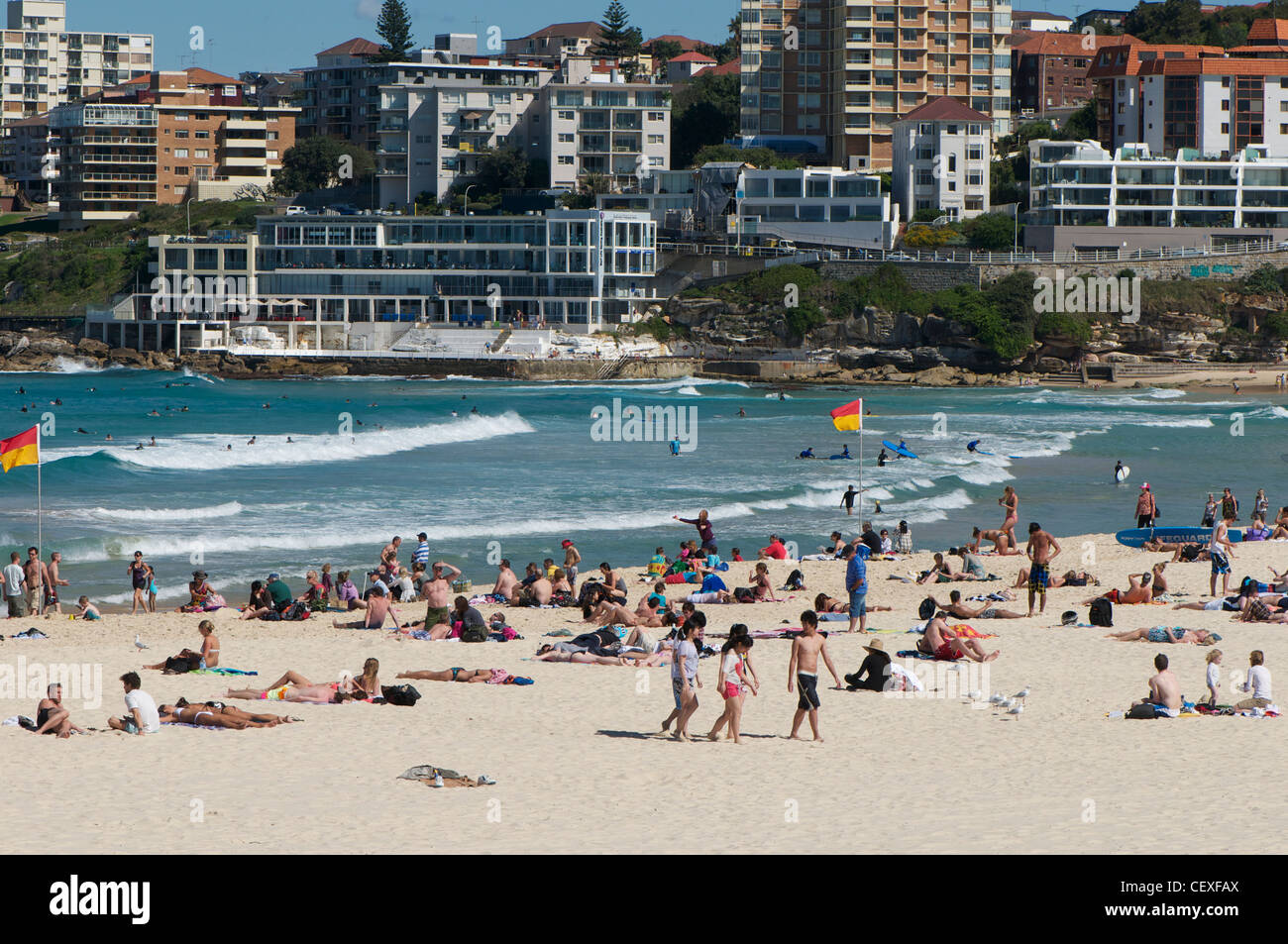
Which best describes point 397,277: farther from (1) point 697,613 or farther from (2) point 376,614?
(1) point 697,613

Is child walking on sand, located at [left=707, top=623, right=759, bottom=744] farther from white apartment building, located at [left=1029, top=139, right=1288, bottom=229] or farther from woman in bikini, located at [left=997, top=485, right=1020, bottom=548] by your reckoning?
white apartment building, located at [left=1029, top=139, right=1288, bottom=229]

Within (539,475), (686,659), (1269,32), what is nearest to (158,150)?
(1269,32)

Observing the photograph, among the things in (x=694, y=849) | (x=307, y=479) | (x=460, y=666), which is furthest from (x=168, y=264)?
(x=694, y=849)

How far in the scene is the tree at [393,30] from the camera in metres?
116

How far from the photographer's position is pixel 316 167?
106375 millimetres

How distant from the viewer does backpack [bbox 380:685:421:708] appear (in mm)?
14312

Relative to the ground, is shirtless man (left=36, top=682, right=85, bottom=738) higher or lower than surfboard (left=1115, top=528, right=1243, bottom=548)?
higher

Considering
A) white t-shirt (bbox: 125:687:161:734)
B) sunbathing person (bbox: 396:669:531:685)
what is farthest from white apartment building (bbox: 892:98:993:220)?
white t-shirt (bbox: 125:687:161:734)

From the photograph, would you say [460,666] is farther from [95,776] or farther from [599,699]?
[95,776]

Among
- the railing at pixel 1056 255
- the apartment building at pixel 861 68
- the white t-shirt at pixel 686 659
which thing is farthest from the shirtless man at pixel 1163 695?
the apartment building at pixel 861 68

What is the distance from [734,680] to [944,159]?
253ft

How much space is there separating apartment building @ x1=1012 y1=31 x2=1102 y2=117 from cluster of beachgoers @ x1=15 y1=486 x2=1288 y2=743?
9112 centimetres

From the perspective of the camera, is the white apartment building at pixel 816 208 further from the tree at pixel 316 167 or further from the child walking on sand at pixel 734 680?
the child walking on sand at pixel 734 680

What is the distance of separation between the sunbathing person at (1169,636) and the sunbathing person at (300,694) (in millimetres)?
8793
